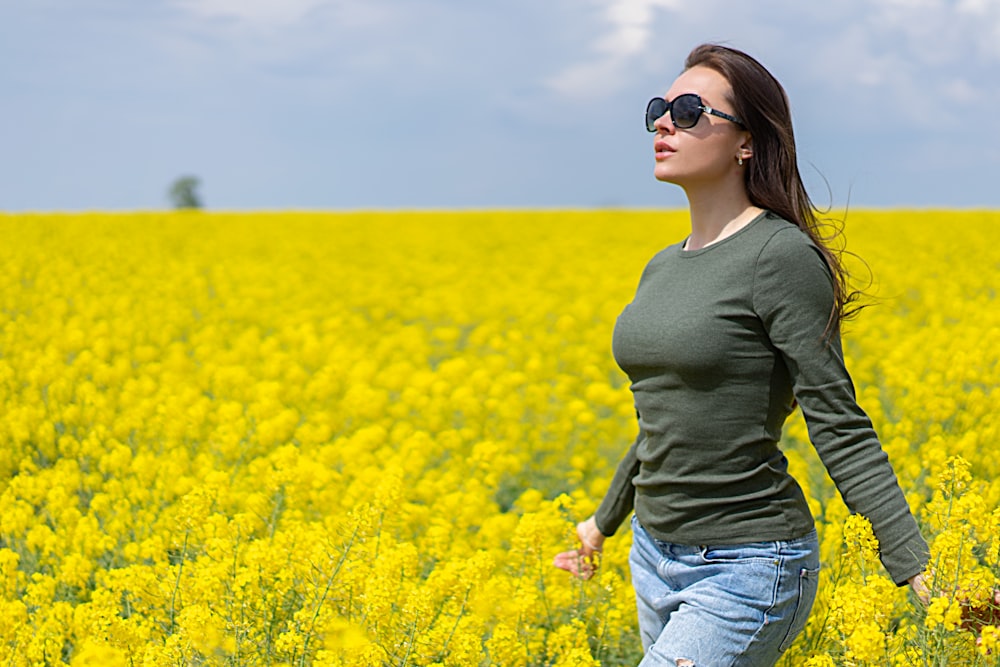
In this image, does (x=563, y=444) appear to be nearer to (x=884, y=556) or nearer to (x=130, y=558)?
(x=130, y=558)

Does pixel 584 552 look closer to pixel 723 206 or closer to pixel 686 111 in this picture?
pixel 723 206

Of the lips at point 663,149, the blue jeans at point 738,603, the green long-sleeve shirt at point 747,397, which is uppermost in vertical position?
the lips at point 663,149

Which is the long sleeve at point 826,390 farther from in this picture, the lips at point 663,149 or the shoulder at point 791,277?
the lips at point 663,149

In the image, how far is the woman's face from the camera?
2.48m

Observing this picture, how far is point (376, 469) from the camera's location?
5.05m

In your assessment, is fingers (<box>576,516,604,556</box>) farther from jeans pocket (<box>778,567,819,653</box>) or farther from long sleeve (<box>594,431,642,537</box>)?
jeans pocket (<box>778,567,819,653</box>)

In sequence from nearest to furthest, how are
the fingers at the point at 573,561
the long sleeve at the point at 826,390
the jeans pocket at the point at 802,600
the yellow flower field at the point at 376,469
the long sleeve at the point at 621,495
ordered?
the long sleeve at the point at 826,390
the jeans pocket at the point at 802,600
the long sleeve at the point at 621,495
the yellow flower field at the point at 376,469
the fingers at the point at 573,561

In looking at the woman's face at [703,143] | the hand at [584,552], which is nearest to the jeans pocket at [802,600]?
the hand at [584,552]

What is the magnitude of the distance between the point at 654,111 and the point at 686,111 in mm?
126

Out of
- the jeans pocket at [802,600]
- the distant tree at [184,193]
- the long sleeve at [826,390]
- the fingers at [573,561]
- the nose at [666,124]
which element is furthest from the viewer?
the distant tree at [184,193]

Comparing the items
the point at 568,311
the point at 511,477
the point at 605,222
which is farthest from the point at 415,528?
the point at 605,222

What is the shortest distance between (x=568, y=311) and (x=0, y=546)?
7272 millimetres

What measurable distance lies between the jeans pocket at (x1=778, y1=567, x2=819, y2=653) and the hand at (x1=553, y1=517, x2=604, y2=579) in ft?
2.39

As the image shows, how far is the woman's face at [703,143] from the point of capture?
8.13ft
